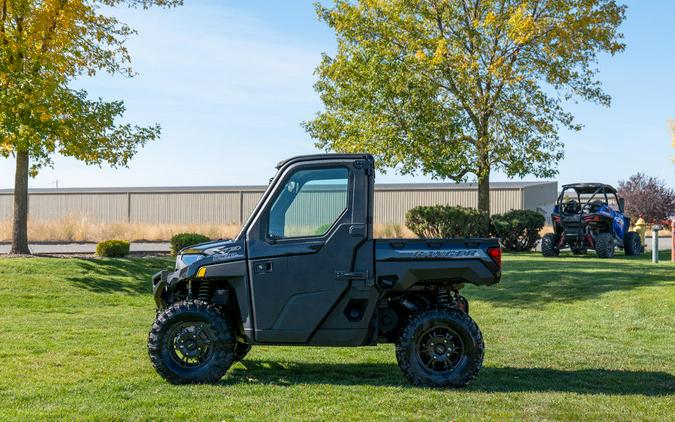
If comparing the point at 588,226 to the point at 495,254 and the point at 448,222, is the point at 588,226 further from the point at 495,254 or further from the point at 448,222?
the point at 495,254

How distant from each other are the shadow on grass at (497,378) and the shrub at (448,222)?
67.7ft

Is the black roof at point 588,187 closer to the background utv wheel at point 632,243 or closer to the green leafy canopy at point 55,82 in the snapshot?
the background utv wheel at point 632,243

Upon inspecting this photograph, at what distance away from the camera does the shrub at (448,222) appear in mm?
29672

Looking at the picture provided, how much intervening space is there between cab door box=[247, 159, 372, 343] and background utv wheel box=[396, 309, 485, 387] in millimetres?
789

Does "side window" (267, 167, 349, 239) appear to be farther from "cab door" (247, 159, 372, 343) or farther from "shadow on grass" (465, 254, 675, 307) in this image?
"shadow on grass" (465, 254, 675, 307)

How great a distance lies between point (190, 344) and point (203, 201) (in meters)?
42.6

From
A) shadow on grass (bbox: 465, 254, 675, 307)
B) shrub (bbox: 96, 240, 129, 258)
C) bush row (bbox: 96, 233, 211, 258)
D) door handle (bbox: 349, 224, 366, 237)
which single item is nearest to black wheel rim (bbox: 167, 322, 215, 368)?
door handle (bbox: 349, 224, 366, 237)

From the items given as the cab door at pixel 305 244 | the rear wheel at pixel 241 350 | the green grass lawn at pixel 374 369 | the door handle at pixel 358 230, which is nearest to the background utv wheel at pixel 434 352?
the green grass lawn at pixel 374 369

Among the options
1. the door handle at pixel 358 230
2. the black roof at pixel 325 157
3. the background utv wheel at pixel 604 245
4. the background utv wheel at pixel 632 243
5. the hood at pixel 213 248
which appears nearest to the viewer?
the door handle at pixel 358 230

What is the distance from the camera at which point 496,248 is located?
7855mm

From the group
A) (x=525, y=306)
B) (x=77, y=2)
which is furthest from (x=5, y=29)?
(x=525, y=306)

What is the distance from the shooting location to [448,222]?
97.3 feet

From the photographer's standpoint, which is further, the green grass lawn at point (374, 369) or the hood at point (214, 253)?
the hood at point (214, 253)

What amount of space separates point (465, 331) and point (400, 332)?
650 mm
